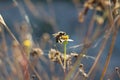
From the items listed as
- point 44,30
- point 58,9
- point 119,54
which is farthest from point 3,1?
point 119,54

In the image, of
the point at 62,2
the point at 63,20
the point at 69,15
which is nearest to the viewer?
the point at 63,20

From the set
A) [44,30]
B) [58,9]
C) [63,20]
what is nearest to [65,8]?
[58,9]

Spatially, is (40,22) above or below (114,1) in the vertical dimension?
above

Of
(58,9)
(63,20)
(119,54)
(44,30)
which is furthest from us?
(58,9)

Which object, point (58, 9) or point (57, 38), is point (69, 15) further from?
point (57, 38)

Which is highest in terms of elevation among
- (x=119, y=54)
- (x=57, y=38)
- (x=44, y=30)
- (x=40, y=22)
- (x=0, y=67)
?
(x=40, y=22)

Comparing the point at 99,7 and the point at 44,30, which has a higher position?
the point at 44,30

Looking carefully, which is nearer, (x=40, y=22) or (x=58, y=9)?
(x=40, y=22)

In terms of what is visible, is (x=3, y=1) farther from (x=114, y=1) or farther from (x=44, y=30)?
(x=114, y=1)

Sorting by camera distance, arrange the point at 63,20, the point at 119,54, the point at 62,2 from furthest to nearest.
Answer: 1. the point at 62,2
2. the point at 63,20
3. the point at 119,54
